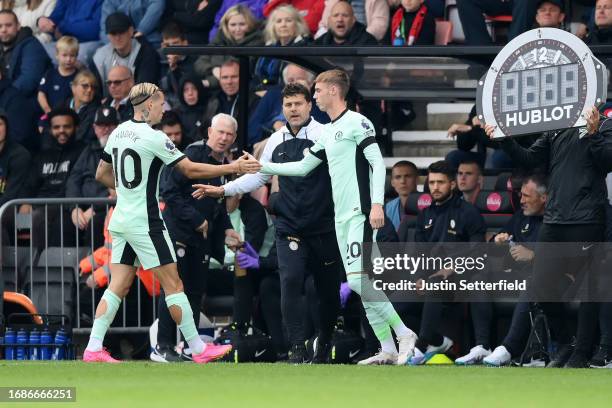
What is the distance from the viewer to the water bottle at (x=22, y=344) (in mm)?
15102

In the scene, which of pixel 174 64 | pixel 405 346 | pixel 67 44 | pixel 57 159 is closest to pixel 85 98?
pixel 67 44

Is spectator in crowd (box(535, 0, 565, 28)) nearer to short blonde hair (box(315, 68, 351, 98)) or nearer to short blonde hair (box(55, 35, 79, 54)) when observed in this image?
short blonde hair (box(315, 68, 351, 98))

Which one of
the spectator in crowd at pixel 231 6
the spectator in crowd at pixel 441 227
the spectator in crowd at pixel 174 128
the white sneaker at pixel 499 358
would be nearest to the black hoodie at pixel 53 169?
the spectator in crowd at pixel 174 128

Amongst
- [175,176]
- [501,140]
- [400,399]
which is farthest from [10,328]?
[400,399]

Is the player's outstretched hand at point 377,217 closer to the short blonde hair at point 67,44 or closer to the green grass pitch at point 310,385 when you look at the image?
the green grass pitch at point 310,385

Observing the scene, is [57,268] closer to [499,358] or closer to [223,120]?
[223,120]

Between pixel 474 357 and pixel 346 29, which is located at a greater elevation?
pixel 346 29

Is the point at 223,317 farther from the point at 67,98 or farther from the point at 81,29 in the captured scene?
the point at 81,29

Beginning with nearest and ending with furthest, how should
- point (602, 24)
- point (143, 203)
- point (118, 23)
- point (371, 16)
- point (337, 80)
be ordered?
point (143, 203)
point (337, 80)
point (602, 24)
point (371, 16)
point (118, 23)

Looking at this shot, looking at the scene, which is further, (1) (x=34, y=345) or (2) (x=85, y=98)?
(2) (x=85, y=98)

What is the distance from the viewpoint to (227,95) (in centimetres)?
1816

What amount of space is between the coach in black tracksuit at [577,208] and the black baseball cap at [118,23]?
7676mm

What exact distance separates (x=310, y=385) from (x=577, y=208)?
3.21 m

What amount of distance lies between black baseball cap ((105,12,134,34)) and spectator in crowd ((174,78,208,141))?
1.41m
